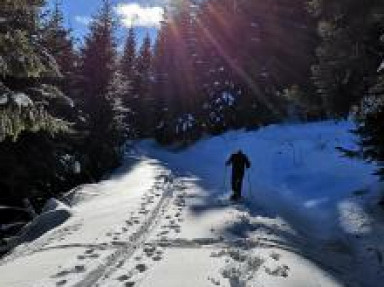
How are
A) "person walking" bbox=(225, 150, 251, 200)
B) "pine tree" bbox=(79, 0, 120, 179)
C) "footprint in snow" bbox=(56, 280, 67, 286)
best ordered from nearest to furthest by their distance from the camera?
"footprint in snow" bbox=(56, 280, 67, 286) → "person walking" bbox=(225, 150, 251, 200) → "pine tree" bbox=(79, 0, 120, 179)

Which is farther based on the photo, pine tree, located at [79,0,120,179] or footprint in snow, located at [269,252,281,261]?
pine tree, located at [79,0,120,179]

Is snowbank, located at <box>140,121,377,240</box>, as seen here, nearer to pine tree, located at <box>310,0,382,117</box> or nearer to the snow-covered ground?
the snow-covered ground

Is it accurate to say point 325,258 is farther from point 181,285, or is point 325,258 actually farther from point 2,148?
point 2,148

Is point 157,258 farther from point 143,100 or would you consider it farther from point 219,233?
point 143,100

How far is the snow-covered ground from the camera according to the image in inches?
459

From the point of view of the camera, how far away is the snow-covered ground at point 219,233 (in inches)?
459

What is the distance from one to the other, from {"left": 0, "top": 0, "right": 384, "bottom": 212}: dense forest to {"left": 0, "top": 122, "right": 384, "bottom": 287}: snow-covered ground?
2.59m

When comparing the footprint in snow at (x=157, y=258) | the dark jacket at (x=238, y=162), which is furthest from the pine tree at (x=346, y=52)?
the footprint in snow at (x=157, y=258)

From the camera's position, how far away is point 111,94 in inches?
1670

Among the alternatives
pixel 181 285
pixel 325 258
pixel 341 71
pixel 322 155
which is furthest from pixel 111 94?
pixel 181 285

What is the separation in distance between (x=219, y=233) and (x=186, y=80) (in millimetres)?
38847

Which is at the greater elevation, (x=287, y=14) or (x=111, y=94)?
(x=287, y=14)

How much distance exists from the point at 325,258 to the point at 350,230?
11.9ft

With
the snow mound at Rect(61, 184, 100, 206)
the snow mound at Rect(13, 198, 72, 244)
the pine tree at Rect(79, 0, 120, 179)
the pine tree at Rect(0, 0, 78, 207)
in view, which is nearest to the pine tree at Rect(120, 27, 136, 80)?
the pine tree at Rect(79, 0, 120, 179)
